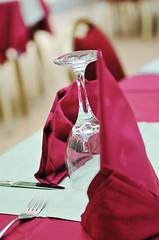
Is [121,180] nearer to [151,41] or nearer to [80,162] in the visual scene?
[80,162]

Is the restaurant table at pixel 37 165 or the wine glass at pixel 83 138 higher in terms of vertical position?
the wine glass at pixel 83 138

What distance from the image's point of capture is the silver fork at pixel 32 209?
62cm

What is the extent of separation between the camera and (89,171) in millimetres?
667

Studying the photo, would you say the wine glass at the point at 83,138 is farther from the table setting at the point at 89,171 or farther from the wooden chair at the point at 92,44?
the wooden chair at the point at 92,44

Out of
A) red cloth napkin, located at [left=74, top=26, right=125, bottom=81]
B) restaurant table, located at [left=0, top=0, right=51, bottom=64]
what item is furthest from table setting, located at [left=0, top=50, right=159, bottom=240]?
restaurant table, located at [left=0, top=0, right=51, bottom=64]

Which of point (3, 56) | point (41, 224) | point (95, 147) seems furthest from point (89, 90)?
point (3, 56)

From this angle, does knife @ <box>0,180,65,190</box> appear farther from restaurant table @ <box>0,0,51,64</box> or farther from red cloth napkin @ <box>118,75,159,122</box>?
restaurant table @ <box>0,0,51,64</box>

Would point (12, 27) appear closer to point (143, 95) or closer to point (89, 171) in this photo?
point (143, 95)

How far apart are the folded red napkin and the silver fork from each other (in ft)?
0.48

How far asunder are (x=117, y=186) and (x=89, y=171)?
201 mm

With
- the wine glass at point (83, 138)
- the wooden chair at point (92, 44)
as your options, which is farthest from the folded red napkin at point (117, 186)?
the wooden chair at point (92, 44)

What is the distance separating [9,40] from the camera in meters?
2.84

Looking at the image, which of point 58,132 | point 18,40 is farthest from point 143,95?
point 18,40

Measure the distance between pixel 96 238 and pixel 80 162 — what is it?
168 millimetres
